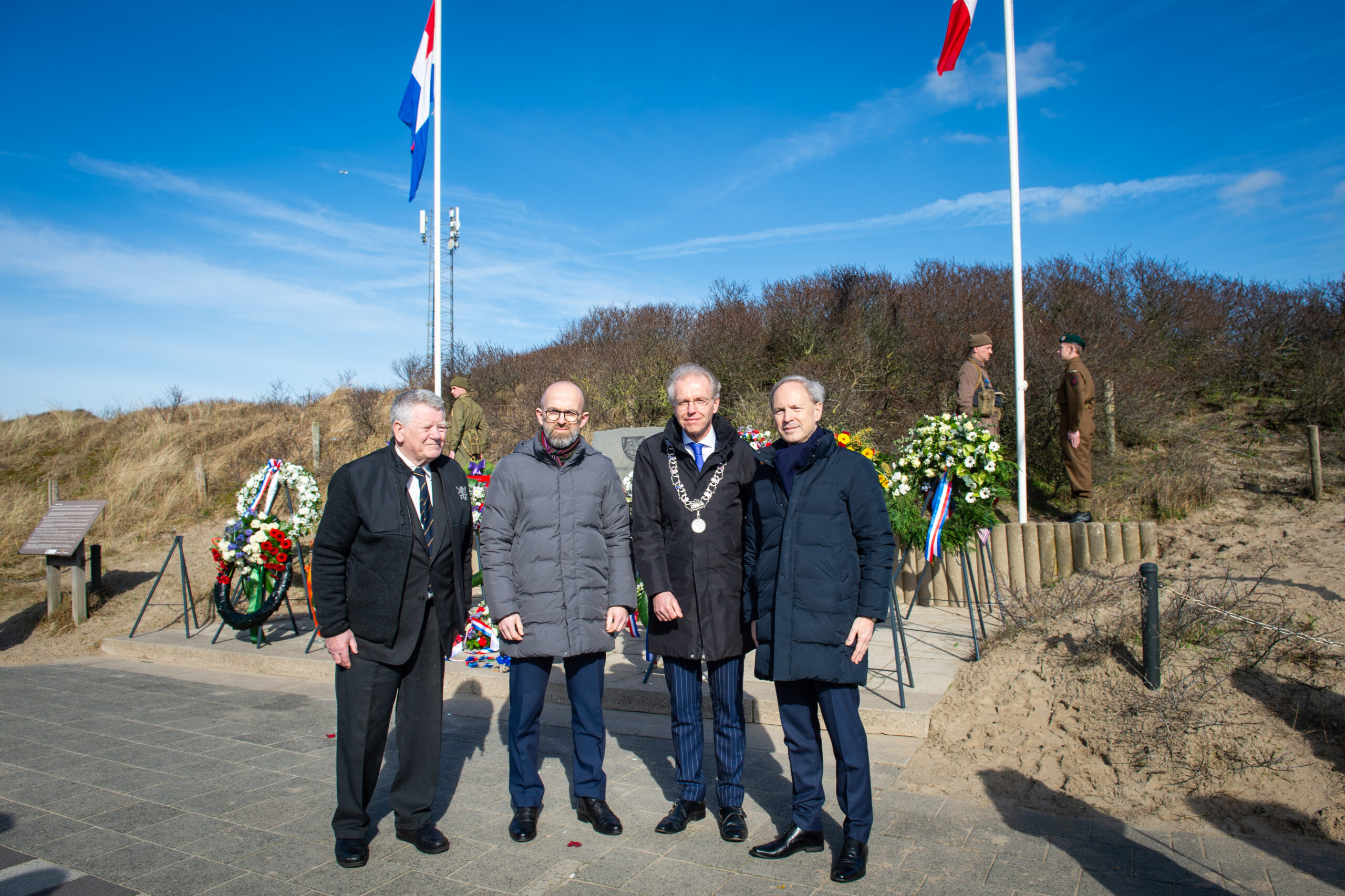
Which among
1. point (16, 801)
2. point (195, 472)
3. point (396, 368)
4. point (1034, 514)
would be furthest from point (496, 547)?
point (396, 368)

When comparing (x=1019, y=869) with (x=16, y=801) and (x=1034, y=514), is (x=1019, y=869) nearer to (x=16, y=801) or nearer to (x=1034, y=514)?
(x=16, y=801)

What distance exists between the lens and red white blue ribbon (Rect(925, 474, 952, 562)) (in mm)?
6465

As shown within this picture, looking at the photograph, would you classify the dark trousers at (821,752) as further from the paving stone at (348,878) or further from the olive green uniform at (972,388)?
the olive green uniform at (972,388)

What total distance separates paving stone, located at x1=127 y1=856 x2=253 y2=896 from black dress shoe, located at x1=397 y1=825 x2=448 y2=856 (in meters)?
0.66

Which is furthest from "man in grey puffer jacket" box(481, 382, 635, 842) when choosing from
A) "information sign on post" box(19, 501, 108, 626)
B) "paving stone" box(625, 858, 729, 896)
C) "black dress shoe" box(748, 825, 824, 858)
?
"information sign on post" box(19, 501, 108, 626)

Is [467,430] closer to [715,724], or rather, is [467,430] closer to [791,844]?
[715,724]

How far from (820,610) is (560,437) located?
4.63 feet

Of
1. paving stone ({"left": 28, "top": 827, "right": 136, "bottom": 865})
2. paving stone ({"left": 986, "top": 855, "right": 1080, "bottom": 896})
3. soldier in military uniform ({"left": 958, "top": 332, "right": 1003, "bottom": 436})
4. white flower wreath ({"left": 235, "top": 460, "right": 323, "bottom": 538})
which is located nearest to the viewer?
paving stone ({"left": 986, "top": 855, "right": 1080, "bottom": 896})

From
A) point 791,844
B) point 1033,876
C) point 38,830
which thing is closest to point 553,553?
point 791,844

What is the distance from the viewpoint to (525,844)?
136 inches

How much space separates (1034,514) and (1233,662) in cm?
592

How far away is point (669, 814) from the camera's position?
11.8ft

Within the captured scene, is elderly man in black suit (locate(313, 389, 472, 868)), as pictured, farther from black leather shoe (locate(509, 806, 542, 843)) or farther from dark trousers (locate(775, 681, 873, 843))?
dark trousers (locate(775, 681, 873, 843))

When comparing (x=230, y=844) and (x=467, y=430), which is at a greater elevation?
(x=467, y=430)
